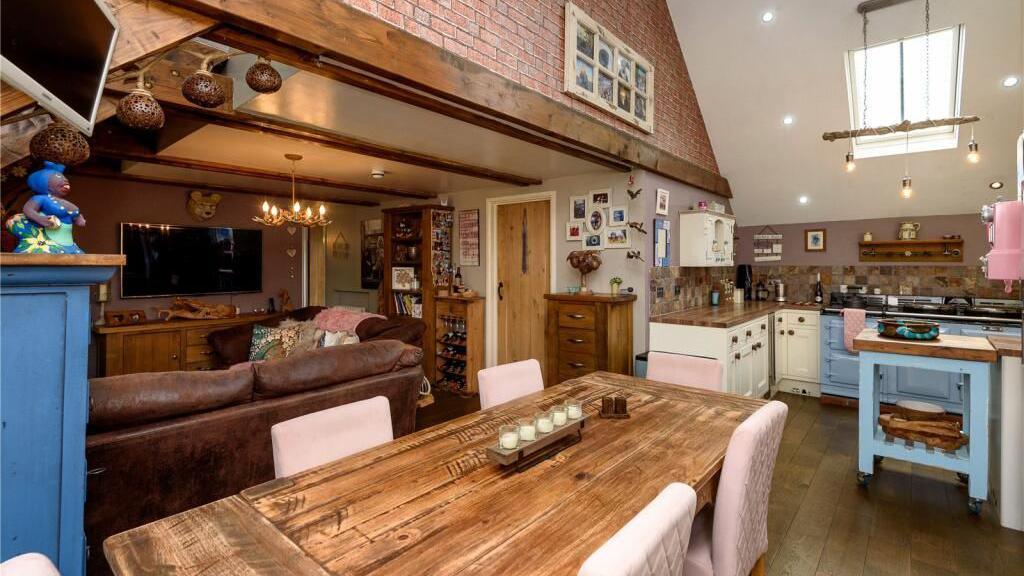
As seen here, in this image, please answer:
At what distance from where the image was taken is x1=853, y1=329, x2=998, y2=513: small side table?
2.49m

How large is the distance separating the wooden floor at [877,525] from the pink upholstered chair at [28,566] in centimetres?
240

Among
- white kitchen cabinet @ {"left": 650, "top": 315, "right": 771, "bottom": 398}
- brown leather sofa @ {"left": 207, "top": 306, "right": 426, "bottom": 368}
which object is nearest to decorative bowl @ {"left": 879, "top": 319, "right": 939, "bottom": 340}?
white kitchen cabinet @ {"left": 650, "top": 315, "right": 771, "bottom": 398}

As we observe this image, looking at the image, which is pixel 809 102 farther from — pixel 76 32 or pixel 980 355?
pixel 76 32

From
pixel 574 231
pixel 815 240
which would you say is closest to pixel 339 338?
pixel 574 231

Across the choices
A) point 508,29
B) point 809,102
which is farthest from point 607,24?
point 809,102

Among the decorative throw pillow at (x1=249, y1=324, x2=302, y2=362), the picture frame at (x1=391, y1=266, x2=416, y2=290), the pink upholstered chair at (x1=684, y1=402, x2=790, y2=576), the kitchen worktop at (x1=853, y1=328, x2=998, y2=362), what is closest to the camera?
the pink upholstered chair at (x1=684, y1=402, x2=790, y2=576)

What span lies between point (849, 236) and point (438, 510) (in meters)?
5.66

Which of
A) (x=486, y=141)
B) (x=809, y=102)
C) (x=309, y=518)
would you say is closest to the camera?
(x=309, y=518)

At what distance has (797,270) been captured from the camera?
545 centimetres

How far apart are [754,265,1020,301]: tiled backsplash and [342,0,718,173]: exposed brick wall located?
6.78 ft

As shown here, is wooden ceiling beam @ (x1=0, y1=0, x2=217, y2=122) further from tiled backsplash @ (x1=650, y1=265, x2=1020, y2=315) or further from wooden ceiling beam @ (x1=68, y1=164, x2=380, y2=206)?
wooden ceiling beam @ (x1=68, y1=164, x2=380, y2=206)

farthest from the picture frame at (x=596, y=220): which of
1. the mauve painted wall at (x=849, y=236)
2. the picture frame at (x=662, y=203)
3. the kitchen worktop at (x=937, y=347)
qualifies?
the mauve painted wall at (x=849, y=236)

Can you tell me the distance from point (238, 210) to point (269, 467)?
451 cm

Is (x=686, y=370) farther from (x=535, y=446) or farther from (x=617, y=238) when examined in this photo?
(x=617, y=238)
